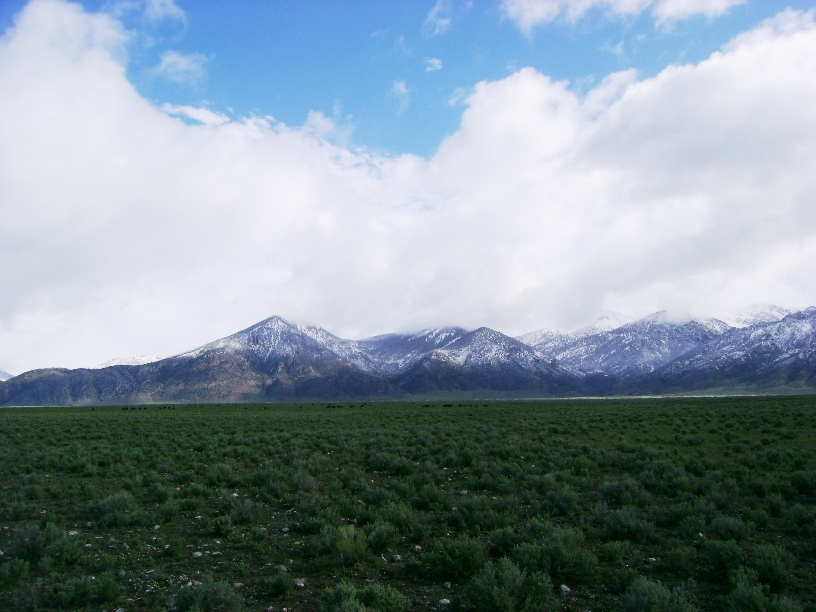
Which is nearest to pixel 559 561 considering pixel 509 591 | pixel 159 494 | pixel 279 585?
pixel 509 591

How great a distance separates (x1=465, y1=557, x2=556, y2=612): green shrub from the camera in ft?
22.8

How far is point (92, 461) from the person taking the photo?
66.1 ft

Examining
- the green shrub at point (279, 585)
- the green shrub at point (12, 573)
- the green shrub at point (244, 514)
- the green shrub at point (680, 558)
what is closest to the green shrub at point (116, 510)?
the green shrub at point (244, 514)

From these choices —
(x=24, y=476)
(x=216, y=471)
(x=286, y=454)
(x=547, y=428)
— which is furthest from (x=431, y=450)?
(x=24, y=476)

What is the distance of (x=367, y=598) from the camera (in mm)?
7324

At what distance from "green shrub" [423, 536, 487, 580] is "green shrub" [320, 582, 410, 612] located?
125 centimetres

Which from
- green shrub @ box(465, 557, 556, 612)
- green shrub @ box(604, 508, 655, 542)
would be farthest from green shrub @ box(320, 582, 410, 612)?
green shrub @ box(604, 508, 655, 542)

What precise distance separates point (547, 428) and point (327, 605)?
27585mm

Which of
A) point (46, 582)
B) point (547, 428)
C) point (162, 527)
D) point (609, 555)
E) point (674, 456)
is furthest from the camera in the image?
point (547, 428)

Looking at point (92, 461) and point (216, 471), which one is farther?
point (92, 461)

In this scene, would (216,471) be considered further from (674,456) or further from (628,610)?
(674,456)

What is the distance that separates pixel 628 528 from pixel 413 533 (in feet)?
14.6

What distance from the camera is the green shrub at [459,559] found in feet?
28.0

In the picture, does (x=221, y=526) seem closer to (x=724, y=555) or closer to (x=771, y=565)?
(x=724, y=555)
